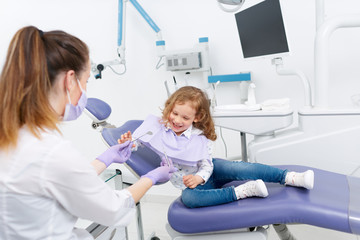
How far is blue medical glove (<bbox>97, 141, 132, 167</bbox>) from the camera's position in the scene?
1.39m

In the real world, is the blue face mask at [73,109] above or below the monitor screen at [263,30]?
below

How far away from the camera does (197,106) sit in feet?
5.34

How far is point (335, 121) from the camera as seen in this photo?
1630mm

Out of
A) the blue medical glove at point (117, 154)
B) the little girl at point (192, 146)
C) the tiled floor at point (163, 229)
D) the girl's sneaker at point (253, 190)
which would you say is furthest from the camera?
the tiled floor at point (163, 229)

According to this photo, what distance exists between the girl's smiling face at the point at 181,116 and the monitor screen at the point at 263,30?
0.65 metres

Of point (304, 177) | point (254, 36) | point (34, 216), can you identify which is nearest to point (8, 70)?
point (34, 216)

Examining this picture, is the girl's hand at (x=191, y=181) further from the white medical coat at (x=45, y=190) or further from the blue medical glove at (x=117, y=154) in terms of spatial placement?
the white medical coat at (x=45, y=190)

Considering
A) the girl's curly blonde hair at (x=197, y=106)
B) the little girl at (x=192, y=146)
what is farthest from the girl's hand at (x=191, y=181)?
the girl's curly blonde hair at (x=197, y=106)

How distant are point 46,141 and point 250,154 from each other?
4.23ft

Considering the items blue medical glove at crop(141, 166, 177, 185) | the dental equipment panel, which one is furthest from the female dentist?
the dental equipment panel

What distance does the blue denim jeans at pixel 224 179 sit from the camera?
129 centimetres

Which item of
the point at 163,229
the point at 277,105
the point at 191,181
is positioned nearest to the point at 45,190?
the point at 191,181

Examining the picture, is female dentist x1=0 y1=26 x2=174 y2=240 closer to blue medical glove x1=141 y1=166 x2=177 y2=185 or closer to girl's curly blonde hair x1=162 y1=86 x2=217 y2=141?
blue medical glove x1=141 y1=166 x2=177 y2=185

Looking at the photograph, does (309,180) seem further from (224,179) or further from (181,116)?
(181,116)
